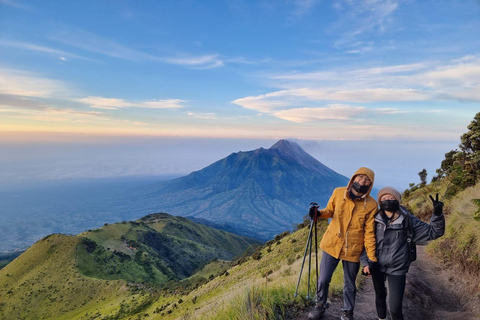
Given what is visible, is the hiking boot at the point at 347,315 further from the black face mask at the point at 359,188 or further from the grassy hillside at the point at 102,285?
the grassy hillside at the point at 102,285

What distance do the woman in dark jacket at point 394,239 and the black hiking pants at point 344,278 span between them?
0.31m

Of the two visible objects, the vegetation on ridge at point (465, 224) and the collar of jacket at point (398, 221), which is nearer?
the collar of jacket at point (398, 221)

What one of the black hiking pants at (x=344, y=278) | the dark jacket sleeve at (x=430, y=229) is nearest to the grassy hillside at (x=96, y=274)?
the black hiking pants at (x=344, y=278)

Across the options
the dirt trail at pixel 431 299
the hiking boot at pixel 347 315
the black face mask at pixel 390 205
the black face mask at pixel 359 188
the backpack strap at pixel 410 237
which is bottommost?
the dirt trail at pixel 431 299

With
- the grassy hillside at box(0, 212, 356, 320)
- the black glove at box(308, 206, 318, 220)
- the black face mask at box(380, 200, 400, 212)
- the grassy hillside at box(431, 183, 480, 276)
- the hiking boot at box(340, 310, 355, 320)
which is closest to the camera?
the black face mask at box(380, 200, 400, 212)

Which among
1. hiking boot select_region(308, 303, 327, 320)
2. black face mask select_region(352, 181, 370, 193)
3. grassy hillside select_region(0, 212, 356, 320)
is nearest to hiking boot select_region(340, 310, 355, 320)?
hiking boot select_region(308, 303, 327, 320)

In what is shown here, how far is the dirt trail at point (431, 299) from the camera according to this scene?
226 inches

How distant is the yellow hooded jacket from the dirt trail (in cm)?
136

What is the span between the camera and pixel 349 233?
4.62 m

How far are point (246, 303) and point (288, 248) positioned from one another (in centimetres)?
2056

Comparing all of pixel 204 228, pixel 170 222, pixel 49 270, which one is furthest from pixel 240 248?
pixel 49 270

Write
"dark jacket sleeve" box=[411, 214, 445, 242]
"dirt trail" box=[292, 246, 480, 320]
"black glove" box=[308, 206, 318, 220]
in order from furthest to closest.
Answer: "dirt trail" box=[292, 246, 480, 320] < "black glove" box=[308, 206, 318, 220] < "dark jacket sleeve" box=[411, 214, 445, 242]

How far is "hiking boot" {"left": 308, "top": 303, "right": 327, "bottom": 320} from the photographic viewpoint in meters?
4.75

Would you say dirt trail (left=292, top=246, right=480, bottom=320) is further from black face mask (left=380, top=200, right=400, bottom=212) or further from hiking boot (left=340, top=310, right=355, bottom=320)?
black face mask (left=380, top=200, right=400, bottom=212)
